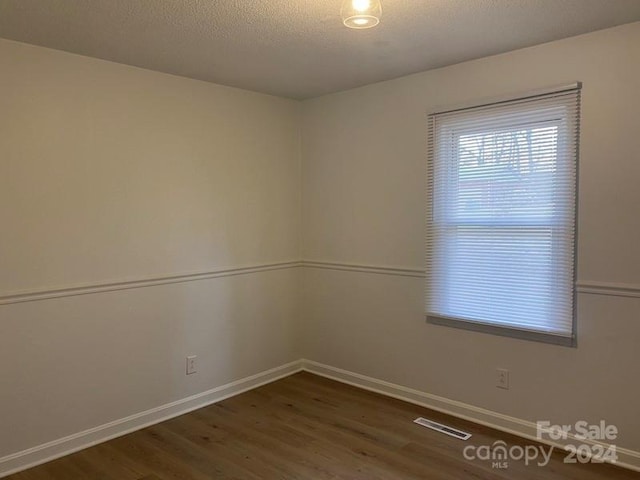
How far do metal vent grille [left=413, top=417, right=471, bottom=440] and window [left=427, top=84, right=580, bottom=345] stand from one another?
2.19 feet

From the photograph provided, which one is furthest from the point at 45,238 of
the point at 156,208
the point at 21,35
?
the point at 21,35

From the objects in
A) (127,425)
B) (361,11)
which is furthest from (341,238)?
(361,11)

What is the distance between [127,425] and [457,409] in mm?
2222

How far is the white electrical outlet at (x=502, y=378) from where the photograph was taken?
9.89 ft

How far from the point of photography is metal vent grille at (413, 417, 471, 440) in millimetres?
2967

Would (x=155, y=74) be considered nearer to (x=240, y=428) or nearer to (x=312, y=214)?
(x=312, y=214)

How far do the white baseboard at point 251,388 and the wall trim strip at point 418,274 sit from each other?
86 centimetres

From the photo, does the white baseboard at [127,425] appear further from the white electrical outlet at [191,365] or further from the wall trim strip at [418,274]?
the wall trim strip at [418,274]

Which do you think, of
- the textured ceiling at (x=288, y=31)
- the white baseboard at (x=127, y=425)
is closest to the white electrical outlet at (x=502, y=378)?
the white baseboard at (x=127, y=425)

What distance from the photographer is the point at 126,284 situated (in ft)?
10.0

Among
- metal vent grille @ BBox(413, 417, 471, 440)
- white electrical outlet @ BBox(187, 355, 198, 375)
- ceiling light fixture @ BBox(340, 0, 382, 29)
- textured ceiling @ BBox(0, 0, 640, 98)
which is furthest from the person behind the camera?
white electrical outlet @ BBox(187, 355, 198, 375)

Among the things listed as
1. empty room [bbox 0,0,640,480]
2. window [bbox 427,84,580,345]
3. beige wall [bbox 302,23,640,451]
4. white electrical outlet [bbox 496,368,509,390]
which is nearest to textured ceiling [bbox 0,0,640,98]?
empty room [bbox 0,0,640,480]

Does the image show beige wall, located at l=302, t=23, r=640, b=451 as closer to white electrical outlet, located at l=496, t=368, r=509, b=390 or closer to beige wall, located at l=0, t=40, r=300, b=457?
white electrical outlet, located at l=496, t=368, r=509, b=390

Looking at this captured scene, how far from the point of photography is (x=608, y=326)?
8.57 ft
